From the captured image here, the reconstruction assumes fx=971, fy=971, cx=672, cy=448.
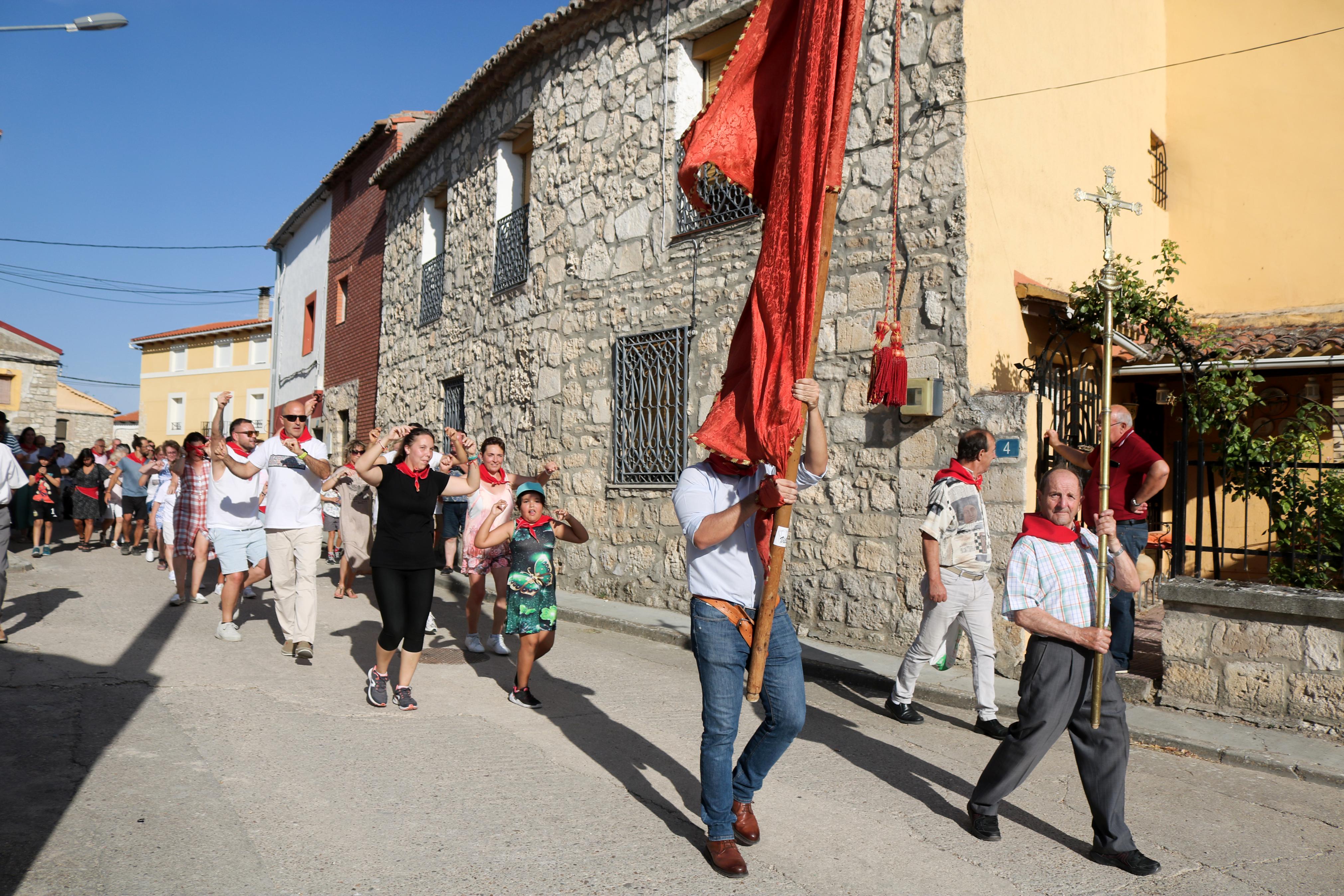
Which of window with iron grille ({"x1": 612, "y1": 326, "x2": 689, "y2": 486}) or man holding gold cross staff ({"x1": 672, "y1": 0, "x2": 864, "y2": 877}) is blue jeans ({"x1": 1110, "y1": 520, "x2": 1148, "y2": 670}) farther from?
window with iron grille ({"x1": 612, "y1": 326, "x2": 689, "y2": 486})

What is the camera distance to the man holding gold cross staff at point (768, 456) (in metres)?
3.59

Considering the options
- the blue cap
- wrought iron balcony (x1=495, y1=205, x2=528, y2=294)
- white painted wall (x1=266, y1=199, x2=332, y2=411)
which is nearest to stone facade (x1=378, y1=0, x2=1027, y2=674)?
wrought iron balcony (x1=495, y1=205, x2=528, y2=294)

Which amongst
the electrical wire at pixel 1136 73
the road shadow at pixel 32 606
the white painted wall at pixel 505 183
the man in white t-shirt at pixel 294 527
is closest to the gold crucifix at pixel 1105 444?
the electrical wire at pixel 1136 73

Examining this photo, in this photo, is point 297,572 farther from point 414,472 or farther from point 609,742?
point 609,742

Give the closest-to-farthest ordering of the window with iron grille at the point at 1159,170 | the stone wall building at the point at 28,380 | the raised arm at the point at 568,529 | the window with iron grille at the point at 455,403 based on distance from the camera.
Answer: the raised arm at the point at 568,529
the window with iron grille at the point at 1159,170
the window with iron grille at the point at 455,403
the stone wall building at the point at 28,380

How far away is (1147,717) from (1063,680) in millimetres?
2710

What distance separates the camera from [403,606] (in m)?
6.05

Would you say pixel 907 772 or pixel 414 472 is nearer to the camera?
pixel 907 772

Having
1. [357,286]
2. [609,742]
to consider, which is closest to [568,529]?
[609,742]

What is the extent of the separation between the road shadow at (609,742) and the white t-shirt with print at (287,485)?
173 centimetres

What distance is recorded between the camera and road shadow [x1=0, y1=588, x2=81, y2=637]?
336 inches

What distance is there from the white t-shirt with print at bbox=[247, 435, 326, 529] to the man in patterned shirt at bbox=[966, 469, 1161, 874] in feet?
17.6

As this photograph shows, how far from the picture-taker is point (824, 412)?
28.0 ft

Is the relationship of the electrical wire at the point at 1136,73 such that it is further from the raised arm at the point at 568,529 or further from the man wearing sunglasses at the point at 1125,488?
the raised arm at the point at 568,529
